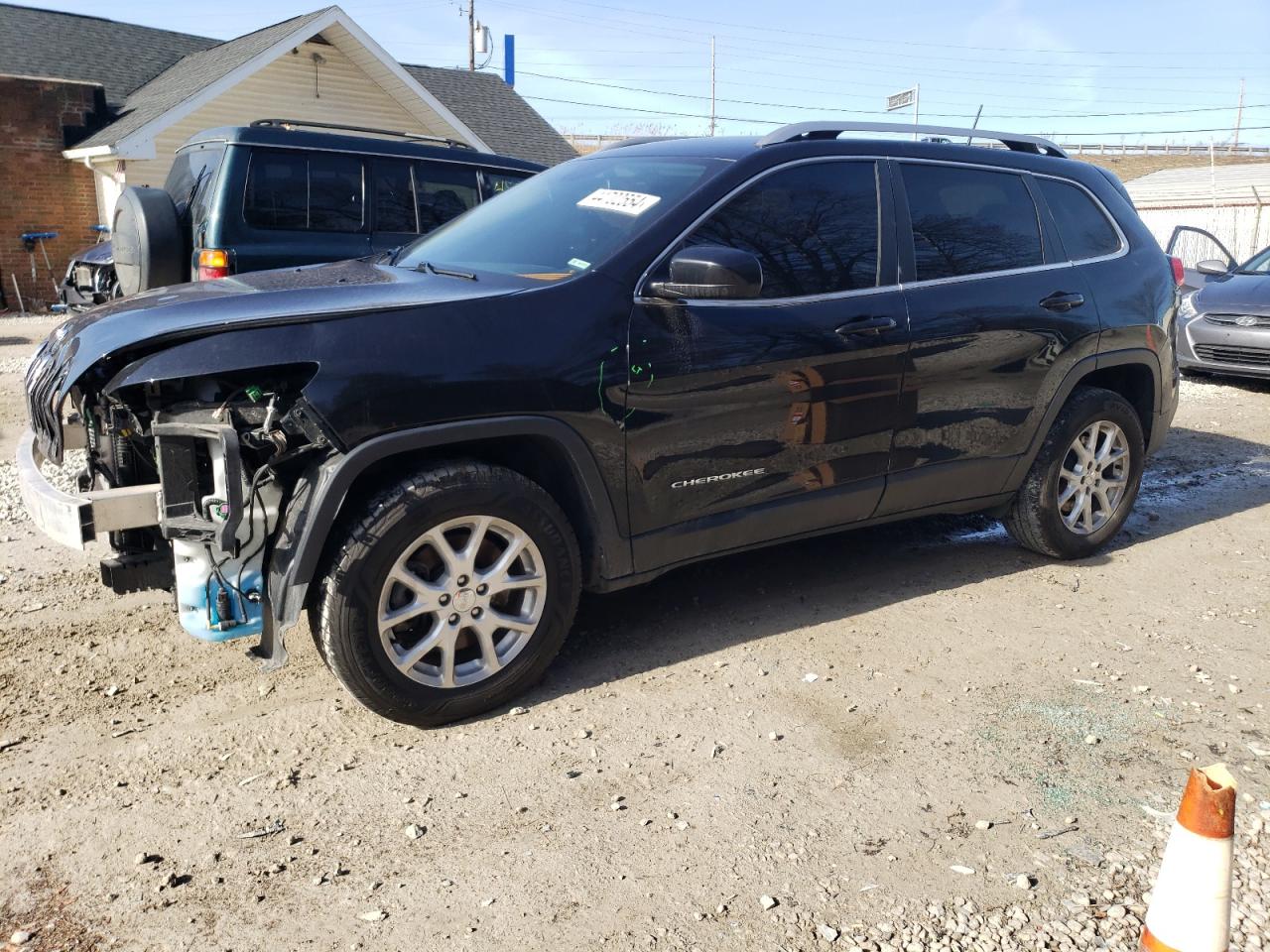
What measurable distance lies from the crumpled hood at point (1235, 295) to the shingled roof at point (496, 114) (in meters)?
13.9

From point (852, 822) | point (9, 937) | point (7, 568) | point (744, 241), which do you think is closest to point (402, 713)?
point (9, 937)

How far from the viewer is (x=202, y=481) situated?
3182mm

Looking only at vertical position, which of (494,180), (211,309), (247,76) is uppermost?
(247,76)

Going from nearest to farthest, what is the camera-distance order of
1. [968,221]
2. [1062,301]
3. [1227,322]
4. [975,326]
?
[975,326] < [968,221] < [1062,301] < [1227,322]

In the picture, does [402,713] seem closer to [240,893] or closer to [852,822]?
[240,893]

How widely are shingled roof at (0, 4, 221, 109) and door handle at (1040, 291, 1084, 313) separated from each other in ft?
63.5

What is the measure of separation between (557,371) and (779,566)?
6.82 feet

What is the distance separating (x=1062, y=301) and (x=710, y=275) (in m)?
2.16

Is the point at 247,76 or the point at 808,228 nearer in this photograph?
the point at 808,228

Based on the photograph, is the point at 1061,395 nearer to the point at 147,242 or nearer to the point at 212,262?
the point at 212,262

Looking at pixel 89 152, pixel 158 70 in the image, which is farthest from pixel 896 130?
pixel 158 70

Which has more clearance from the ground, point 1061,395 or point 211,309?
point 211,309

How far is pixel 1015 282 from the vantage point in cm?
462

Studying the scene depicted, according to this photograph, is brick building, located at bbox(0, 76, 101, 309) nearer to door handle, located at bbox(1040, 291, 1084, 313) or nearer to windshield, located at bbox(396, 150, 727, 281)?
windshield, located at bbox(396, 150, 727, 281)
